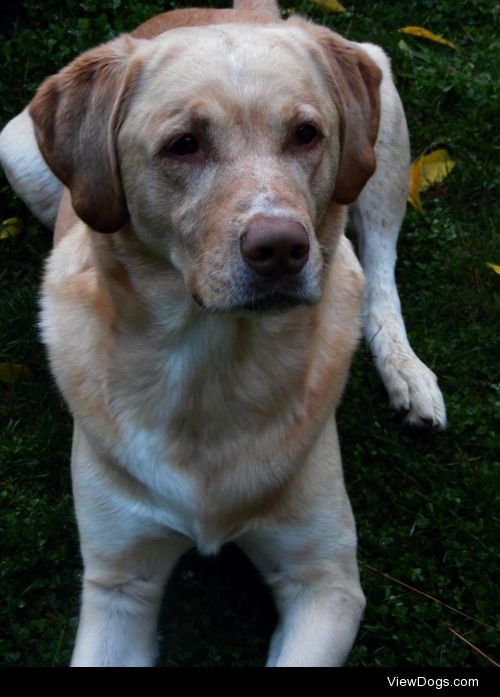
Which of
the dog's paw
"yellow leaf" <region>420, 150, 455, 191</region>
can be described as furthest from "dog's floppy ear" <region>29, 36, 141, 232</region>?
"yellow leaf" <region>420, 150, 455, 191</region>

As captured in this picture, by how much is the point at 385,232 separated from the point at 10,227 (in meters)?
1.54

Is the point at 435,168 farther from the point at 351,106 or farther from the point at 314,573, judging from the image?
the point at 314,573

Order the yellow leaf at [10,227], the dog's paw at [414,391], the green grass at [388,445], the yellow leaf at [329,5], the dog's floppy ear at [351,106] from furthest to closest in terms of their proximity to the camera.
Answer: the yellow leaf at [329,5] < the yellow leaf at [10,227] < the dog's paw at [414,391] < the green grass at [388,445] < the dog's floppy ear at [351,106]

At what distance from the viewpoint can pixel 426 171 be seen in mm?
4996

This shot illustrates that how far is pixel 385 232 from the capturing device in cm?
447

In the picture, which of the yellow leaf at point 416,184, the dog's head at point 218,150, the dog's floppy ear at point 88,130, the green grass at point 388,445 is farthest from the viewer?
the yellow leaf at point 416,184

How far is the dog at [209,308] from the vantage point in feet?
8.86

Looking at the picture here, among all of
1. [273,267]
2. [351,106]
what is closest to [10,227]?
[351,106]

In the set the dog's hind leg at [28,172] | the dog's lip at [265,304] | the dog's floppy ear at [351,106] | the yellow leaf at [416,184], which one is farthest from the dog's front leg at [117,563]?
the yellow leaf at [416,184]

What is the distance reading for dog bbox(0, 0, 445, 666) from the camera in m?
2.70

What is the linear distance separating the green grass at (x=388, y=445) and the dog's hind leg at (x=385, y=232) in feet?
0.37

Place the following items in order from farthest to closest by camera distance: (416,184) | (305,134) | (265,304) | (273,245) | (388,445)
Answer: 1. (416,184)
2. (388,445)
3. (305,134)
4. (265,304)
5. (273,245)

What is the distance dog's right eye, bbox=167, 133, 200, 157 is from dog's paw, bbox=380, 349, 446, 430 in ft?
5.44

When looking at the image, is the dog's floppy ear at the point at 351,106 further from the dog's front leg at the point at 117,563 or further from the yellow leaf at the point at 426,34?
the yellow leaf at the point at 426,34
